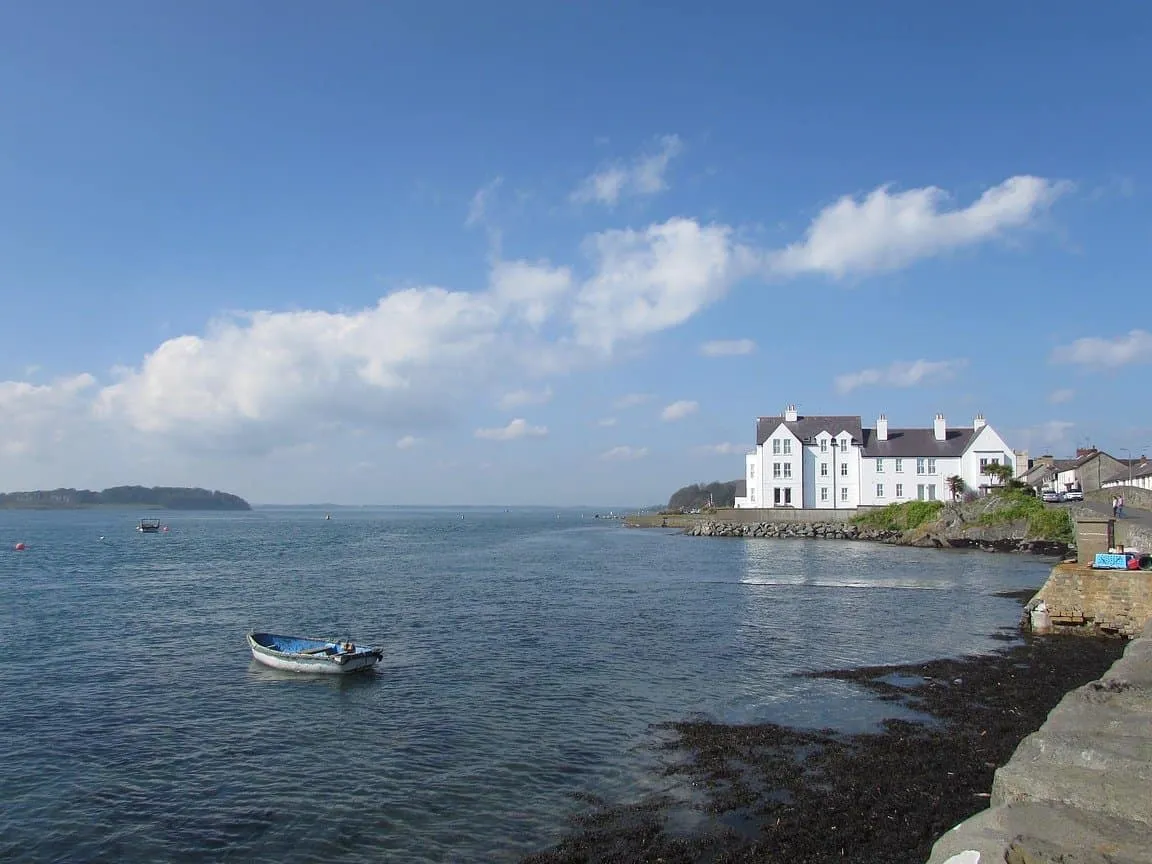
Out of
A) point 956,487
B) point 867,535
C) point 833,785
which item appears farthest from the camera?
point 956,487

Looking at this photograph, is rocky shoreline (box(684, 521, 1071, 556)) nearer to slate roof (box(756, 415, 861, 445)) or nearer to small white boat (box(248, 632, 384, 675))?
slate roof (box(756, 415, 861, 445))

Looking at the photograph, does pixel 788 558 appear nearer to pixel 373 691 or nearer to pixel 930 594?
pixel 930 594

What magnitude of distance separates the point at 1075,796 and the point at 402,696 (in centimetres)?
1851

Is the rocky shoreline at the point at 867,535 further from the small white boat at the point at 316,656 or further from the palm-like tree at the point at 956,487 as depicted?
the small white boat at the point at 316,656

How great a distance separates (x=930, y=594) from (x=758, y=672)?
23.1 m

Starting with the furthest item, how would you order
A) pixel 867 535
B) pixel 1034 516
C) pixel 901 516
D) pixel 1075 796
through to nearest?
pixel 901 516 → pixel 867 535 → pixel 1034 516 → pixel 1075 796

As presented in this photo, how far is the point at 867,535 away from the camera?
90188 millimetres

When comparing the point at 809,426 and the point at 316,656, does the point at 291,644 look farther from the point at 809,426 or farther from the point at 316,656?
the point at 809,426

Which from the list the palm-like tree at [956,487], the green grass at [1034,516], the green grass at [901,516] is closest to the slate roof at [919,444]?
the palm-like tree at [956,487]

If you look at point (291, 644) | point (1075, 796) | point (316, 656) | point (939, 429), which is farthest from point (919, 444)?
point (1075, 796)

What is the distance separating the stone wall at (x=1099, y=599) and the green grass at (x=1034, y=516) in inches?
1832

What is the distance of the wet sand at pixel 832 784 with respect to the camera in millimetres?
12984

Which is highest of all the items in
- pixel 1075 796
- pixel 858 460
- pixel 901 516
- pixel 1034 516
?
pixel 858 460

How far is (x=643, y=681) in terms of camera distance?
2498 centimetres
